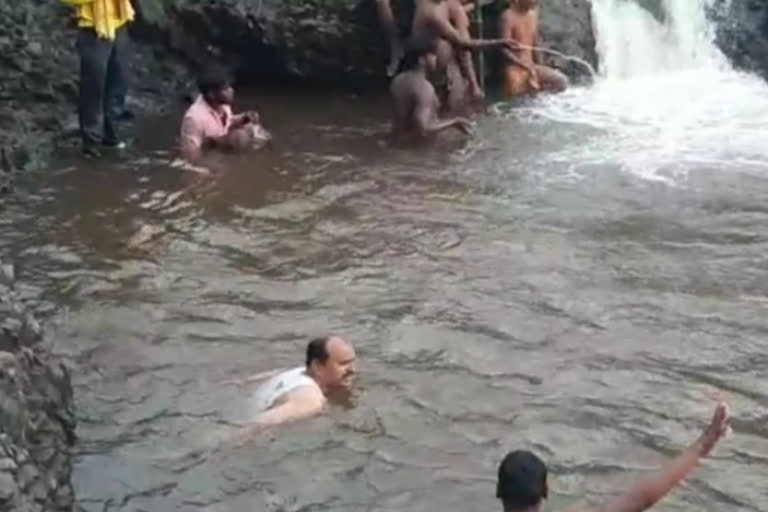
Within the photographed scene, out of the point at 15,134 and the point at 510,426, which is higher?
the point at 15,134

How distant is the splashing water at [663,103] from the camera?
12.4 meters

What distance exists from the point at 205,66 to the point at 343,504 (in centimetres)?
827

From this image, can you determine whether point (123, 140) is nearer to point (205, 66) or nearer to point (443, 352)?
point (205, 66)

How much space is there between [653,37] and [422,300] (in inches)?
307

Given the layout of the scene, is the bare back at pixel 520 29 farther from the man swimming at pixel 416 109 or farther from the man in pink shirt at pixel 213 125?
the man in pink shirt at pixel 213 125

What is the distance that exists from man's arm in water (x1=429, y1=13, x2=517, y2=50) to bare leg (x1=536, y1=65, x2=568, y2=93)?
89 centimetres

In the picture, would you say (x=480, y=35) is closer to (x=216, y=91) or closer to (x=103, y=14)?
(x=216, y=91)

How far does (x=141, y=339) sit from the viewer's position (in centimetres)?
869

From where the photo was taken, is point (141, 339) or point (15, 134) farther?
point (15, 134)

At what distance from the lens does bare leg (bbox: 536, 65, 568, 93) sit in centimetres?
1466

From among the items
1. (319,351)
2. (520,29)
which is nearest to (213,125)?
(520,29)

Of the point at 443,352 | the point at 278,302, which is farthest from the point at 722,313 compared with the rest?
the point at 278,302

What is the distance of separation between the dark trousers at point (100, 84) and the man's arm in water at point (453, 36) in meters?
2.70

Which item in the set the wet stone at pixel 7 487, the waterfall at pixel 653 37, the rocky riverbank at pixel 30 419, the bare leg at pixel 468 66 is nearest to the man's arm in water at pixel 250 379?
the rocky riverbank at pixel 30 419
